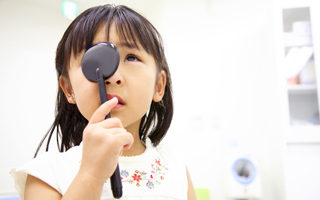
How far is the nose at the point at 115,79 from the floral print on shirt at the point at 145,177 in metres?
0.22

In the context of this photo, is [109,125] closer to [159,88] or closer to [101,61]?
Answer: [101,61]

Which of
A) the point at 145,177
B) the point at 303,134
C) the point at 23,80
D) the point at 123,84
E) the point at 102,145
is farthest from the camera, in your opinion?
the point at 23,80

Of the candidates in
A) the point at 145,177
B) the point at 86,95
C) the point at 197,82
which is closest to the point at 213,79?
the point at 197,82

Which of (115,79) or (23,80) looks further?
(23,80)

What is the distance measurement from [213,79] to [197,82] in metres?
0.15

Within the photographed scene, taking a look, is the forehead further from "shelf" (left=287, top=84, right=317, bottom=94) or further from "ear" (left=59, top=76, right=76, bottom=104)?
"shelf" (left=287, top=84, right=317, bottom=94)

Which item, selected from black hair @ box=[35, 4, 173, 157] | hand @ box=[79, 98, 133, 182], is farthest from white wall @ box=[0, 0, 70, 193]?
hand @ box=[79, 98, 133, 182]

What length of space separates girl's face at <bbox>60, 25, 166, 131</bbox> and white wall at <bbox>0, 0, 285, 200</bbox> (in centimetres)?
180

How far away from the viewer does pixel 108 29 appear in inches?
20.7

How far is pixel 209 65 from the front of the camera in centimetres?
243

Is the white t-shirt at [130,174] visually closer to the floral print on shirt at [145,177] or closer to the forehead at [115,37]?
the floral print on shirt at [145,177]

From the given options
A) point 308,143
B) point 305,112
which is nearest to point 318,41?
point 305,112

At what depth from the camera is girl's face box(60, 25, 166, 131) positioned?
1.56ft

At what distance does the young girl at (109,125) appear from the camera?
0.40 m
